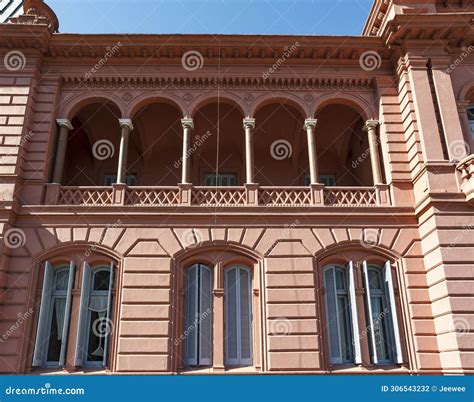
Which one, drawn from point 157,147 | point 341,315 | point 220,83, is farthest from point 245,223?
point 157,147

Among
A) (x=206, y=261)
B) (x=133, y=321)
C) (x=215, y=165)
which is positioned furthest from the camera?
(x=215, y=165)

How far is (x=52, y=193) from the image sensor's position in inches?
546

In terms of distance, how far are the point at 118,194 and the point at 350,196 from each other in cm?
750

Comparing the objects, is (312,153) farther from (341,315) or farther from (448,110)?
(341,315)

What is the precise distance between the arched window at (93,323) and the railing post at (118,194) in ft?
6.87

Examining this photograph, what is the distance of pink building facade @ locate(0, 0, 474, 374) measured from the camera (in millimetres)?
12211

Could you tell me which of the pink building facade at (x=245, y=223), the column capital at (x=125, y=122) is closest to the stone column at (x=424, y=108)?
the pink building facade at (x=245, y=223)

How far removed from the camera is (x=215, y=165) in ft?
59.1

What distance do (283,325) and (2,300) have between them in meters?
7.95

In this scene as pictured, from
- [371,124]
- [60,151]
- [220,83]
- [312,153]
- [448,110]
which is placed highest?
[220,83]

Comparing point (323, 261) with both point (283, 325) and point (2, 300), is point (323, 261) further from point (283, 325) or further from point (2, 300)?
point (2, 300)

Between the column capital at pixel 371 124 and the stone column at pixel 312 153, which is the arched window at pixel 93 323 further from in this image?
the column capital at pixel 371 124

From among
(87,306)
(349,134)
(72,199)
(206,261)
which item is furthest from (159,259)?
(349,134)

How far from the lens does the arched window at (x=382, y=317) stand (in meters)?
12.5
